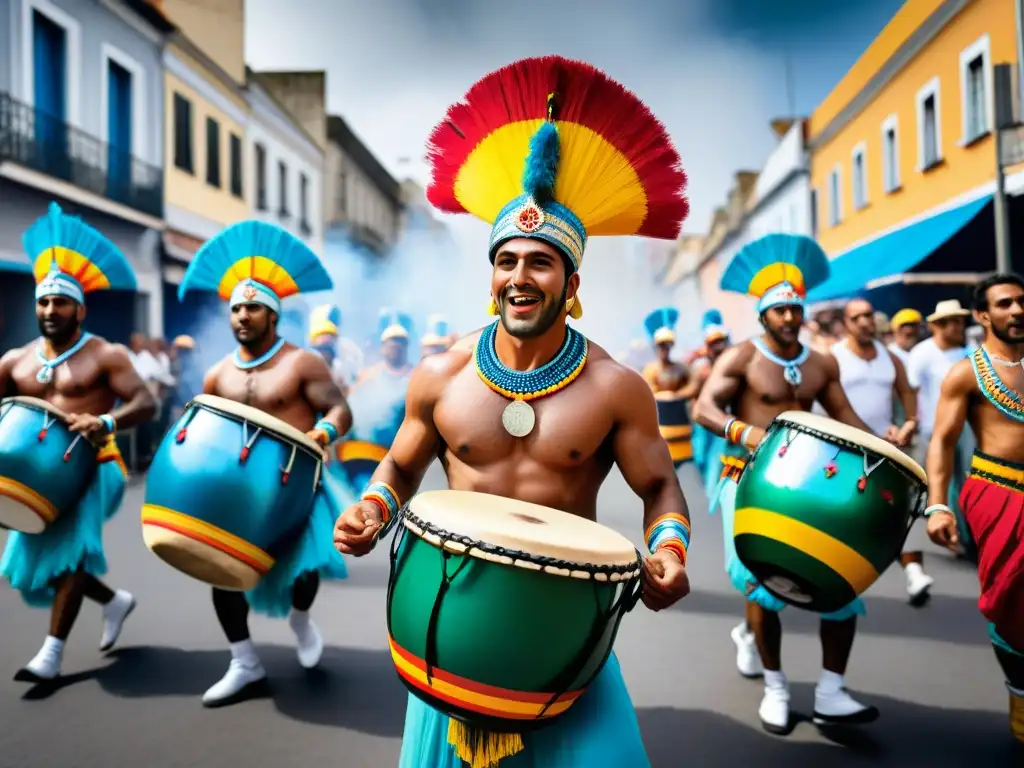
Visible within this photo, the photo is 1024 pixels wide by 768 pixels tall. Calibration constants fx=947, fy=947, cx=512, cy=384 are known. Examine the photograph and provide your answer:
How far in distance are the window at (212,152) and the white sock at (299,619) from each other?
19.6 meters

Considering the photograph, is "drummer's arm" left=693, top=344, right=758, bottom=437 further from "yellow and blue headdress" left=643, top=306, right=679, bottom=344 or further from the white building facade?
the white building facade

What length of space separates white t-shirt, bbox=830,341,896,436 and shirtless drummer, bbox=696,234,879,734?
1.96 metres

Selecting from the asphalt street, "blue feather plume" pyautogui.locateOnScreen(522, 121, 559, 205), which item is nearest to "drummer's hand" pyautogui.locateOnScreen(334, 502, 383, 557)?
"blue feather plume" pyautogui.locateOnScreen(522, 121, 559, 205)

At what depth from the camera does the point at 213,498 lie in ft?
12.2

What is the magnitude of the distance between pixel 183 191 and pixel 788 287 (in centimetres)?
1884

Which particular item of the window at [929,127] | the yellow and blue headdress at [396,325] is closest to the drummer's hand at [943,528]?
the yellow and blue headdress at [396,325]

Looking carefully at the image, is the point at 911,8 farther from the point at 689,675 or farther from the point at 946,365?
the point at 689,675

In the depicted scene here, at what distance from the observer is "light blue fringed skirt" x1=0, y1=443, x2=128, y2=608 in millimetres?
4891

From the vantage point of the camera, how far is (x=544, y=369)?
270 cm

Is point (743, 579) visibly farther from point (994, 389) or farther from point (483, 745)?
point (483, 745)

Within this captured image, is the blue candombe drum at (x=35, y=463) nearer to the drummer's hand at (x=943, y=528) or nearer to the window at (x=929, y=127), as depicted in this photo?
the drummer's hand at (x=943, y=528)

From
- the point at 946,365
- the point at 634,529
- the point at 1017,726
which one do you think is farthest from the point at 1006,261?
the point at 1017,726

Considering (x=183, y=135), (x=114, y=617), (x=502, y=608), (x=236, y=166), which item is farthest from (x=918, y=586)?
(x=236, y=166)

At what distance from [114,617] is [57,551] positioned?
0.69 meters
